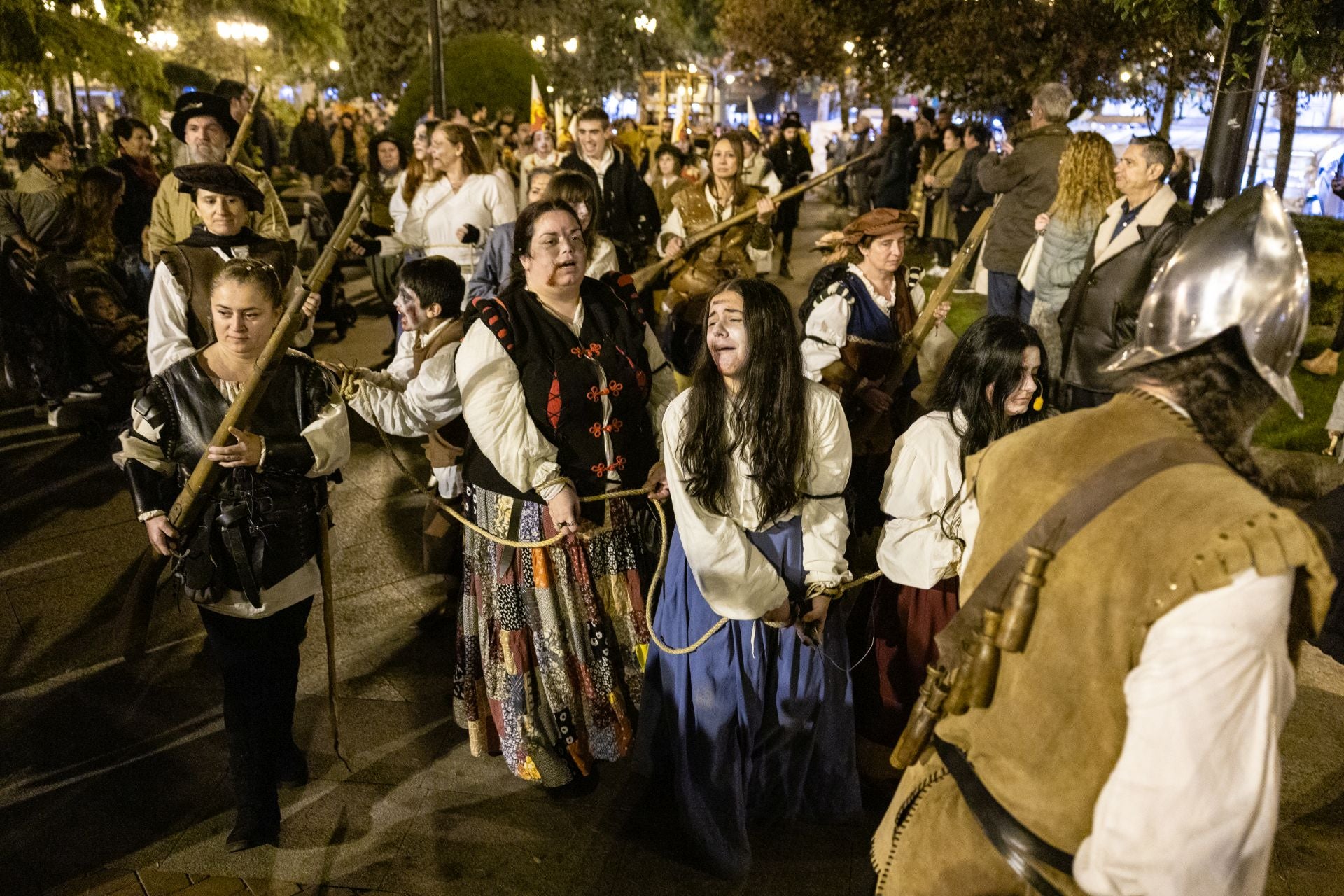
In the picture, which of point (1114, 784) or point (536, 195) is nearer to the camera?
point (1114, 784)

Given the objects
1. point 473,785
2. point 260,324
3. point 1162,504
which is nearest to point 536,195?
point 260,324

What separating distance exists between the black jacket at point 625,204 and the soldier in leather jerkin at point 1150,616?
6.50 metres

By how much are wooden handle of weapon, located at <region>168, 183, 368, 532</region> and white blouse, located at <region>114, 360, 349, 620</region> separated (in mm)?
139

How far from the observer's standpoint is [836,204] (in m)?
24.5

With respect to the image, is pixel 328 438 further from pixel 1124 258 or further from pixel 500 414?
pixel 1124 258

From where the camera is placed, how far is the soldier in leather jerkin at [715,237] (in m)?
5.84

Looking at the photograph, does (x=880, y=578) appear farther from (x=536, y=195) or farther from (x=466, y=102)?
(x=466, y=102)

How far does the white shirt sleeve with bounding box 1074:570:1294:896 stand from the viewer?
1.37 metres

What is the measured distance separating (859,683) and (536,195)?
11.6 feet

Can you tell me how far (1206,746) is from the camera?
4.55ft

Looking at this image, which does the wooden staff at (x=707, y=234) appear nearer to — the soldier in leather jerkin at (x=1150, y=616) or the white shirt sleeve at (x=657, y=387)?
the white shirt sleeve at (x=657, y=387)

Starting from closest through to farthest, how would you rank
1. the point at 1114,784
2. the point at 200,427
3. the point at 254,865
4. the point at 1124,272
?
the point at 1114,784 < the point at 200,427 < the point at 254,865 < the point at 1124,272

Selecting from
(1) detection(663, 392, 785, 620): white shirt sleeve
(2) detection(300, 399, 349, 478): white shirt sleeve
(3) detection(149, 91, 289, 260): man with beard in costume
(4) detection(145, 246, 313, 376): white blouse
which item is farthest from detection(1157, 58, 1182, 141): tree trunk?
(2) detection(300, 399, 349, 478): white shirt sleeve

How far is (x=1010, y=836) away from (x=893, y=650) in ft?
5.88
